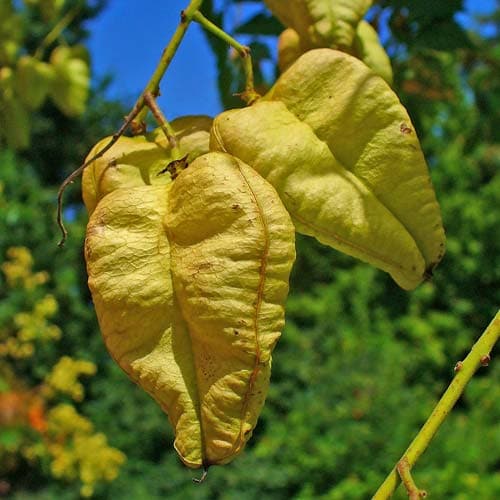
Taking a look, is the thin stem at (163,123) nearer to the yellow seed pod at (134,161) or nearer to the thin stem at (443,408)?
the yellow seed pod at (134,161)

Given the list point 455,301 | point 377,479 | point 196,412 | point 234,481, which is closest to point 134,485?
point 234,481

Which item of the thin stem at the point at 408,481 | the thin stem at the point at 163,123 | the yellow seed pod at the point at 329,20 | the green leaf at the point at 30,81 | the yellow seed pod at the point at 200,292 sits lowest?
the green leaf at the point at 30,81

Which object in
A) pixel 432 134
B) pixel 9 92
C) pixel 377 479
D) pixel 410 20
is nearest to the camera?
pixel 410 20

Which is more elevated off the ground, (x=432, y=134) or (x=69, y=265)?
(x=432, y=134)

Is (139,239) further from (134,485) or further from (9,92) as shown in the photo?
(134,485)

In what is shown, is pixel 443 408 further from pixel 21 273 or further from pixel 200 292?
pixel 21 273

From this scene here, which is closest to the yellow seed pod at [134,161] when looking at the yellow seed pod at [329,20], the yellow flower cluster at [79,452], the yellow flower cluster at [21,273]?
the yellow seed pod at [329,20]
